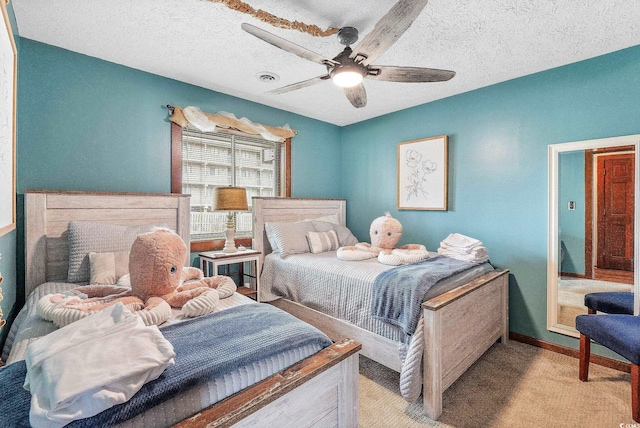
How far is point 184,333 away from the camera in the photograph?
1.17 m

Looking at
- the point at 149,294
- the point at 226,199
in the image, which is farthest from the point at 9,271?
the point at 226,199

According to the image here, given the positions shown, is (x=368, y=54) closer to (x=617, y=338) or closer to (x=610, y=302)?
(x=617, y=338)

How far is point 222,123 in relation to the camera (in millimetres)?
3074

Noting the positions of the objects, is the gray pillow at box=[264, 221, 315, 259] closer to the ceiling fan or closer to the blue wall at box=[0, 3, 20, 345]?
the ceiling fan

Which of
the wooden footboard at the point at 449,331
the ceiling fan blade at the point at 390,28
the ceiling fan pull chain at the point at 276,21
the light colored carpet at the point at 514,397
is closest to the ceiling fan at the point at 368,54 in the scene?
the ceiling fan blade at the point at 390,28

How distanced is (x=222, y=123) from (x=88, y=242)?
5.32 feet

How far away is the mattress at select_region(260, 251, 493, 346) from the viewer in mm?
2139

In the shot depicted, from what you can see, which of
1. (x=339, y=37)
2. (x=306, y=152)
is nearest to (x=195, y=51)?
(x=339, y=37)

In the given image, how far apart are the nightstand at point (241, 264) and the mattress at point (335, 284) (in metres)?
0.11

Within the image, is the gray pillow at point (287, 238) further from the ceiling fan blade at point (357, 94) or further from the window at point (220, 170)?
the ceiling fan blade at point (357, 94)

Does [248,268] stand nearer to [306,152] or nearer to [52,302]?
[306,152]

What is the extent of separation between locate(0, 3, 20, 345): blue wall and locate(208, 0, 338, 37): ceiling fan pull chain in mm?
1297

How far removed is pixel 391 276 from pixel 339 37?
1.66 m

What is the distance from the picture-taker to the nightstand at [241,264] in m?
2.77
